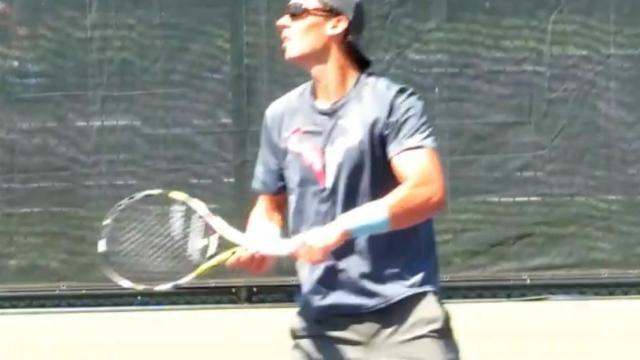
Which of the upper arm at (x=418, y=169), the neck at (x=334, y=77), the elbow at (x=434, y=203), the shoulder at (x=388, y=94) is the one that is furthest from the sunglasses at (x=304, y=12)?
the elbow at (x=434, y=203)

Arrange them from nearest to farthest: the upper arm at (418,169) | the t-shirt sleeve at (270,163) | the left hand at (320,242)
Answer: the left hand at (320,242)
the upper arm at (418,169)
the t-shirt sleeve at (270,163)

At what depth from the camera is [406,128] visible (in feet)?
13.9

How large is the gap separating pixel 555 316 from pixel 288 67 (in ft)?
4.76

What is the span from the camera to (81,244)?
692 cm

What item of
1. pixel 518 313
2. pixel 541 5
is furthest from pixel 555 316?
pixel 541 5

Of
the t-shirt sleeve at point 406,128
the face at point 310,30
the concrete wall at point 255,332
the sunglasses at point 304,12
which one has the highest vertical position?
the sunglasses at point 304,12

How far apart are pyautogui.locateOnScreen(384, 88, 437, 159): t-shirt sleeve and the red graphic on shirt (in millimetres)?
181

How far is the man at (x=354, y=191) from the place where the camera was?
4.24 metres

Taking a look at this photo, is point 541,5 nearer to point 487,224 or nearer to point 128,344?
point 487,224

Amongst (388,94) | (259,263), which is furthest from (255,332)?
(388,94)

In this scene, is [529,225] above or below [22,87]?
below

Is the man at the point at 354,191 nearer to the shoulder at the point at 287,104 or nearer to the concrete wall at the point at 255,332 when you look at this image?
the shoulder at the point at 287,104

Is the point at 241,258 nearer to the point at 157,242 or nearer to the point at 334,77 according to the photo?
the point at 334,77

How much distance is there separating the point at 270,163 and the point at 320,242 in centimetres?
53
